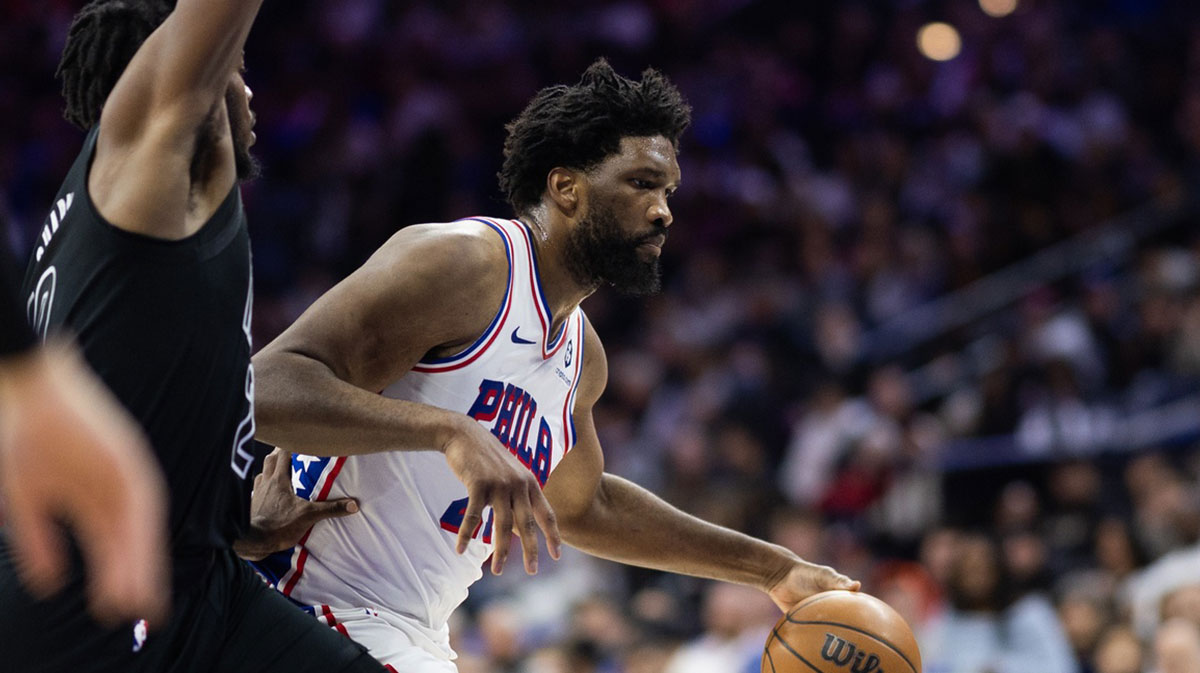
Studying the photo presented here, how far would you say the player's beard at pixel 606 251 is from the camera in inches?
153

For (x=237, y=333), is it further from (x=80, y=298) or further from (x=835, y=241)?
(x=835, y=241)

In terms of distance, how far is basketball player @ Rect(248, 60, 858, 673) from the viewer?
3146mm

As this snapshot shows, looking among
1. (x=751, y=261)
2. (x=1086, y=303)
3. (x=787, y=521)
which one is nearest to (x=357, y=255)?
(x=751, y=261)

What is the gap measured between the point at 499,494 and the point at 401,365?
2.39 feet

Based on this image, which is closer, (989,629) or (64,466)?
(64,466)

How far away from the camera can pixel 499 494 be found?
9.43 feet

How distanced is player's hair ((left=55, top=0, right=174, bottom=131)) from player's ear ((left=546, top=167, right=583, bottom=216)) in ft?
4.98

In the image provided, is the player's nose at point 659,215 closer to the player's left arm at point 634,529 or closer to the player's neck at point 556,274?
the player's neck at point 556,274

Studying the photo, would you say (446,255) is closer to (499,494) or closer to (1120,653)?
(499,494)

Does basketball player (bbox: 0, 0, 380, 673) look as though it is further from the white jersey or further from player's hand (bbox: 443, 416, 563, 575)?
the white jersey

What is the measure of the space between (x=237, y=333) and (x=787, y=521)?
646cm

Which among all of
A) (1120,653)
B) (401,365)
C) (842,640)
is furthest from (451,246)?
(1120,653)

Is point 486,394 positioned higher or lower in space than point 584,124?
lower

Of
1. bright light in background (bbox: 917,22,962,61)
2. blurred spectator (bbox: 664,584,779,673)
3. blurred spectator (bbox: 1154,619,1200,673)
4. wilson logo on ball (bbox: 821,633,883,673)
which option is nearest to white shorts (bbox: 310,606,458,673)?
wilson logo on ball (bbox: 821,633,883,673)
